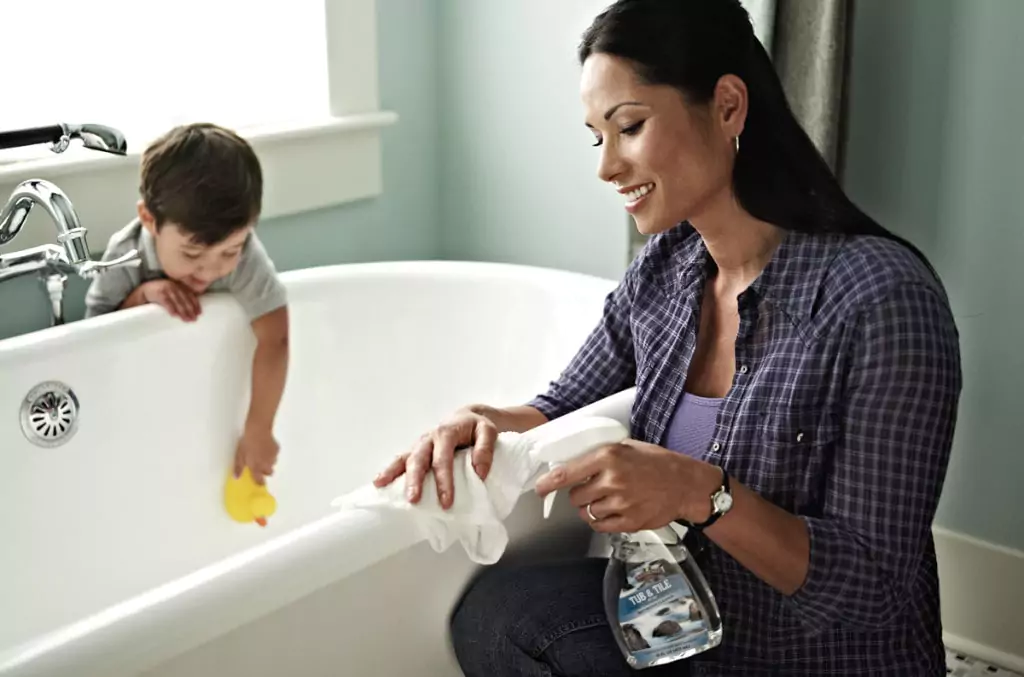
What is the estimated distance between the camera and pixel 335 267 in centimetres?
191

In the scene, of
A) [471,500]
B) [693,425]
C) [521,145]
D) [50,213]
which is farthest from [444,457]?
[521,145]

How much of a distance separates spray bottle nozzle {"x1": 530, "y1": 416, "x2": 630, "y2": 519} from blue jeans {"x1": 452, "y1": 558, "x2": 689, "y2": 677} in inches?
7.0

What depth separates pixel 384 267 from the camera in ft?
6.42

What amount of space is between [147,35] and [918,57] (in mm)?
1254

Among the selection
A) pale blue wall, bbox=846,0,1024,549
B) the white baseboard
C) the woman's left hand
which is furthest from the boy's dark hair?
the white baseboard

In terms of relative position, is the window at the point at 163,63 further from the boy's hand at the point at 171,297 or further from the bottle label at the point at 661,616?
the bottle label at the point at 661,616

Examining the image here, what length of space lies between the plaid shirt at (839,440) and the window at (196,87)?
0.96 meters

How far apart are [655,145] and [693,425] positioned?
11.9 inches

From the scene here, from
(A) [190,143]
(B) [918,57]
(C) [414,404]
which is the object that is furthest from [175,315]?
(B) [918,57]

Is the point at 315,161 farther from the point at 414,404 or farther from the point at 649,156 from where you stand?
the point at 649,156

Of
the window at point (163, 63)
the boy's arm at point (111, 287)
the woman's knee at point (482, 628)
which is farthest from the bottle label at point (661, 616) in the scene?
the window at point (163, 63)

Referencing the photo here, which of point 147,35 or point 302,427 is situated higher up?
point 147,35

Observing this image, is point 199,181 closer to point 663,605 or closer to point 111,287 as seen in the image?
point 111,287

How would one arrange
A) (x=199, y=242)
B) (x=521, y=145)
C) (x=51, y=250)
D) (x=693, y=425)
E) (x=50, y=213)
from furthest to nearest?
1. (x=521, y=145)
2. (x=199, y=242)
3. (x=51, y=250)
4. (x=50, y=213)
5. (x=693, y=425)
